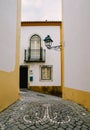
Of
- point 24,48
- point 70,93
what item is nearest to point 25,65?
point 24,48

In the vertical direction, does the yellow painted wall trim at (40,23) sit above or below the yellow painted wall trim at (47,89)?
above

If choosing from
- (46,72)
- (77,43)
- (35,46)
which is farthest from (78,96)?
(35,46)

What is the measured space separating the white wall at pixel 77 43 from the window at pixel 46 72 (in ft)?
32.9

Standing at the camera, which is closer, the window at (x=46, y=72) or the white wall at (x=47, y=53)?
the white wall at (x=47, y=53)

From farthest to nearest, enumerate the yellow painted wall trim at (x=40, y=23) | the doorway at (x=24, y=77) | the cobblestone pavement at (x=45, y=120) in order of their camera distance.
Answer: the doorway at (x=24, y=77)
the yellow painted wall trim at (x=40, y=23)
the cobblestone pavement at (x=45, y=120)

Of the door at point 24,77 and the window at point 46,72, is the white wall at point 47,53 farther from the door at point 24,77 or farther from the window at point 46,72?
the door at point 24,77

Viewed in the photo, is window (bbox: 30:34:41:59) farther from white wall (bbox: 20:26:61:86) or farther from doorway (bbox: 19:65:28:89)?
doorway (bbox: 19:65:28:89)

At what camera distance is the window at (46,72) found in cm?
1981

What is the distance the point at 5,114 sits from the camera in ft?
18.9

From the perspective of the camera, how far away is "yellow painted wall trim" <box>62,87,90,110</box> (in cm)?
676

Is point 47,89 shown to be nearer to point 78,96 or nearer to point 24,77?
point 24,77

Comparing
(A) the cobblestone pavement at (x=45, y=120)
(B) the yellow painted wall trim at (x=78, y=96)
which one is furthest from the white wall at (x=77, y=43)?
(A) the cobblestone pavement at (x=45, y=120)

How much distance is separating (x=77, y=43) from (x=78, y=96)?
2048mm

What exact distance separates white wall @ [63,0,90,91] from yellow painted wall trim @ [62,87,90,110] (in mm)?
168
